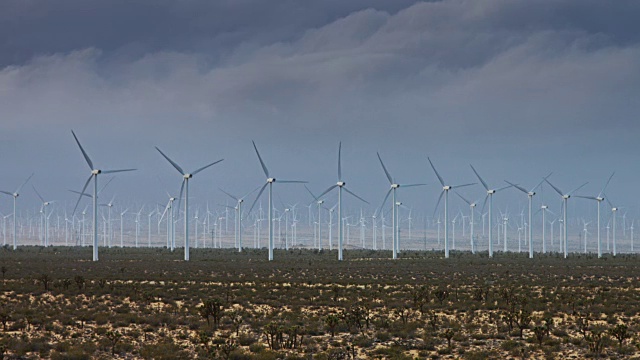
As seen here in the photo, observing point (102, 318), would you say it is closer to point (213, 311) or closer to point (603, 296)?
point (213, 311)

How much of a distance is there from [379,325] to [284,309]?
27.1 ft

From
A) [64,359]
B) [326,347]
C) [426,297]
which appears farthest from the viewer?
[426,297]

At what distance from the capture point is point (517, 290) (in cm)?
5238

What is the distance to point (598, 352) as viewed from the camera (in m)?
29.1

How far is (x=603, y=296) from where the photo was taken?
1890 inches

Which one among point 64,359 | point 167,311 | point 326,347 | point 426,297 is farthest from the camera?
point 426,297

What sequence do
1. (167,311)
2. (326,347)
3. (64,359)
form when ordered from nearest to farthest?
(64,359) → (326,347) → (167,311)

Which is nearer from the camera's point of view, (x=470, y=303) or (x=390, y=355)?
(x=390, y=355)

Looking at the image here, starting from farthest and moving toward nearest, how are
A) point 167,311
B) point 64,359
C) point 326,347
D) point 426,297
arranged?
point 426,297, point 167,311, point 326,347, point 64,359

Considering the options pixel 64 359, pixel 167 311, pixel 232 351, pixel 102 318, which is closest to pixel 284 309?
pixel 167 311

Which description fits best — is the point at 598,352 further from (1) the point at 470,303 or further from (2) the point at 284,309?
(2) the point at 284,309

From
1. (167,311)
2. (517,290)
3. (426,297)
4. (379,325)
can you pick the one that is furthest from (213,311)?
(517,290)

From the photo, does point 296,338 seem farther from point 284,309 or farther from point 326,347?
point 284,309

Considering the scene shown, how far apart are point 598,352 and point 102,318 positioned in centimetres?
2221
